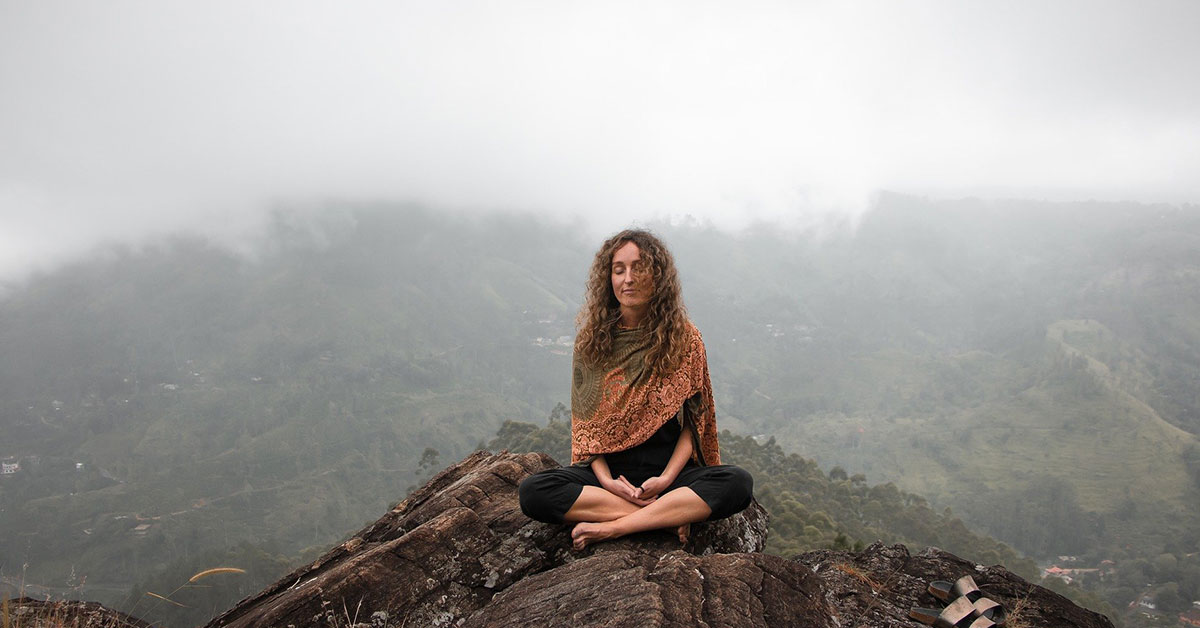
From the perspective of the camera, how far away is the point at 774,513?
4681cm

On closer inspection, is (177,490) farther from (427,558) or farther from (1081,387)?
(1081,387)

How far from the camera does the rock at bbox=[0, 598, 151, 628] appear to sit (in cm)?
499

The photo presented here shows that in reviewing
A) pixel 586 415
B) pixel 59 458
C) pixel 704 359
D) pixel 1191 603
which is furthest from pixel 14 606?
pixel 59 458

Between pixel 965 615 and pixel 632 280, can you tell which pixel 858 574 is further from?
pixel 632 280

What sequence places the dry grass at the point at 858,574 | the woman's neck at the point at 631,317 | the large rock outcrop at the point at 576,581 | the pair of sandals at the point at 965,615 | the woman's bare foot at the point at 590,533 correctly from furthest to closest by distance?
the woman's neck at the point at 631,317
the dry grass at the point at 858,574
the woman's bare foot at the point at 590,533
the pair of sandals at the point at 965,615
the large rock outcrop at the point at 576,581

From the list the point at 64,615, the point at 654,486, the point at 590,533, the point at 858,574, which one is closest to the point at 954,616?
the point at 858,574

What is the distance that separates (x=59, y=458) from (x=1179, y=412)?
829 feet

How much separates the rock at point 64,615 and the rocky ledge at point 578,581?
1.01 metres

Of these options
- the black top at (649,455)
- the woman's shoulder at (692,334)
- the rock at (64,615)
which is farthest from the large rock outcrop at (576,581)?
the woman's shoulder at (692,334)

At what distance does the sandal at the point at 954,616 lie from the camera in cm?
487

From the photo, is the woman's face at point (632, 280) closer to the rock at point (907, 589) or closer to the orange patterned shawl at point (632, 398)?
the orange patterned shawl at point (632, 398)

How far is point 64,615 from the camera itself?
16.8 ft

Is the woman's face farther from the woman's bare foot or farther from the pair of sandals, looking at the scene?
the pair of sandals

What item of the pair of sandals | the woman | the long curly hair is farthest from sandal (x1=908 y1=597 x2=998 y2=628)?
the long curly hair
